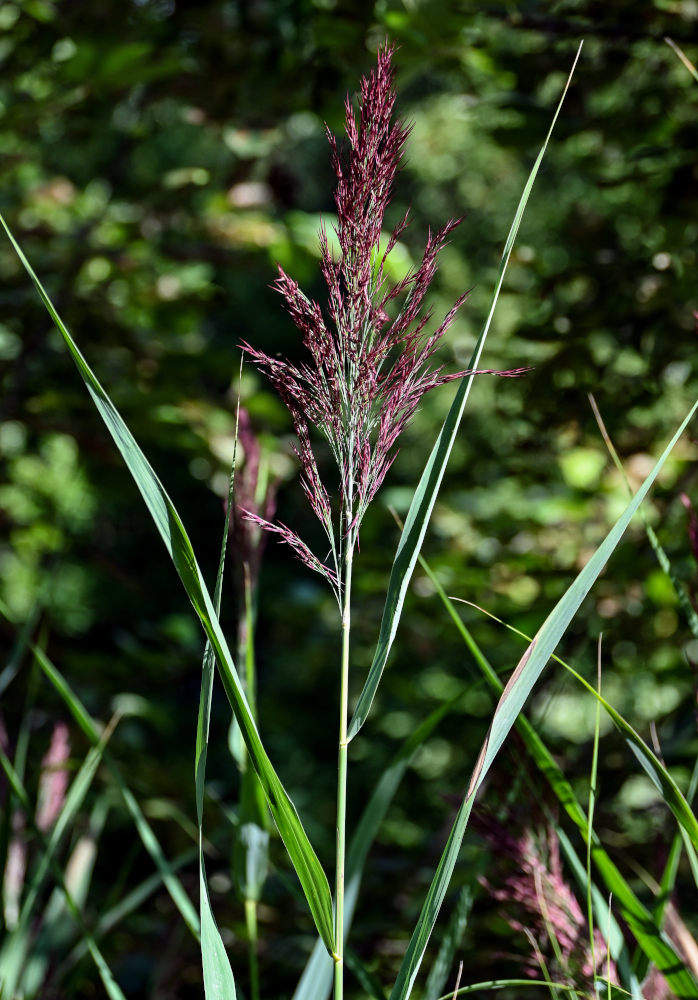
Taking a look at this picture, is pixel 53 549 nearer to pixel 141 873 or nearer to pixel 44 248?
pixel 44 248

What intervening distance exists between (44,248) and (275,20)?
0.57 meters

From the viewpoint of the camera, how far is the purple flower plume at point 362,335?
0.40 metres

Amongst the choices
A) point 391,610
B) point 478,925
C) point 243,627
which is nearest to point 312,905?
point 391,610

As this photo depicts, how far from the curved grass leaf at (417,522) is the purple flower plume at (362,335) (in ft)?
0.07

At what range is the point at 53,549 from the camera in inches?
51.3

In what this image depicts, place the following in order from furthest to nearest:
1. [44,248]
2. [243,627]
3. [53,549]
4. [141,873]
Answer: [141,873], [44,248], [53,549], [243,627]

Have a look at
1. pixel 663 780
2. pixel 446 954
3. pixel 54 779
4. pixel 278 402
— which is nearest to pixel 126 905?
pixel 54 779

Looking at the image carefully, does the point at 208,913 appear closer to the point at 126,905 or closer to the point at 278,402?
the point at 126,905

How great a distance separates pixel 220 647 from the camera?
0.39 meters

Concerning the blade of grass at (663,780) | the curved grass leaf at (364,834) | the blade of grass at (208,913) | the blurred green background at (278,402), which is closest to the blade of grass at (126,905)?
the blurred green background at (278,402)

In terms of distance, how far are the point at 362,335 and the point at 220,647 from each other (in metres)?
0.15

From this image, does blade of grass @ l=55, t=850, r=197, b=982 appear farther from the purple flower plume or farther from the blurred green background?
the purple flower plume

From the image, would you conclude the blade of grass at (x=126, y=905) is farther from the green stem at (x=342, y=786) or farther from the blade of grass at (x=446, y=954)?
the green stem at (x=342, y=786)

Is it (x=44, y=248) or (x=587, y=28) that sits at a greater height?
(x=587, y=28)
